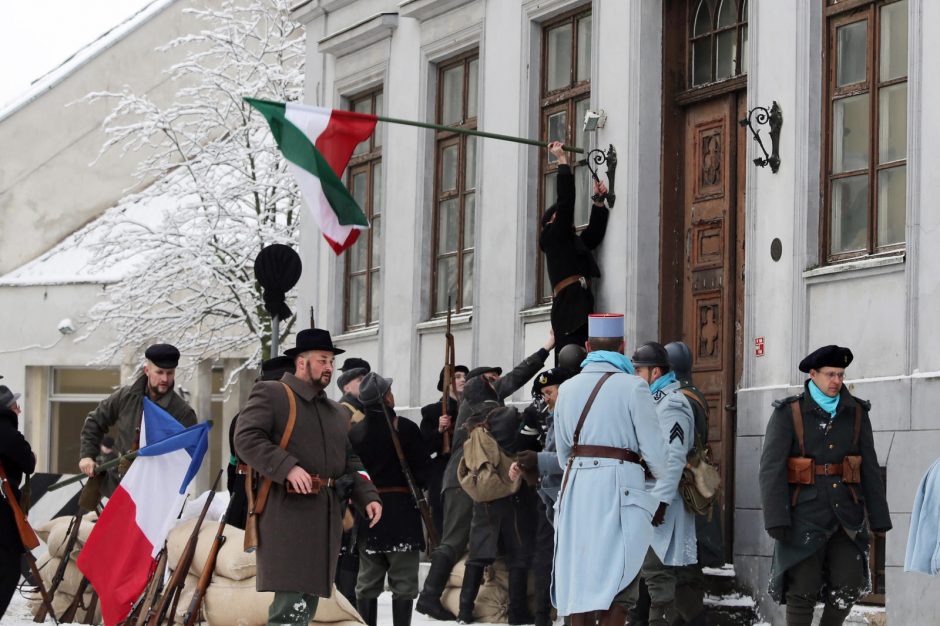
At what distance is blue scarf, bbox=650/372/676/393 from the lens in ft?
40.5

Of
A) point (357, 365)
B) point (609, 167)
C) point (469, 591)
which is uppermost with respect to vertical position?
point (609, 167)

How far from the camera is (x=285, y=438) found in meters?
10.5

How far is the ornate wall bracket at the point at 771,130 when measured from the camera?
13.5 metres

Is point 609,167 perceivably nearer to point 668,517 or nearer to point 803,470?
point 668,517

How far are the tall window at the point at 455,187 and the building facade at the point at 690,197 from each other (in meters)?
0.03

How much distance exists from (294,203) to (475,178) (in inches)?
472

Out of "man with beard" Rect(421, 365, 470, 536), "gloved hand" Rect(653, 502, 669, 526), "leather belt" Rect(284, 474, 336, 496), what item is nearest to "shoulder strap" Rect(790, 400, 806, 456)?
"gloved hand" Rect(653, 502, 669, 526)

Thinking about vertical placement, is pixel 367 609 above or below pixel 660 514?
below

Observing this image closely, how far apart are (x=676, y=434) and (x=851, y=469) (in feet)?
4.49

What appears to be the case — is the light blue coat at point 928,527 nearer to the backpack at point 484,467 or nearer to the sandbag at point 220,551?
the backpack at point 484,467

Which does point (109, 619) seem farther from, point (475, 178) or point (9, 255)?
point (9, 255)

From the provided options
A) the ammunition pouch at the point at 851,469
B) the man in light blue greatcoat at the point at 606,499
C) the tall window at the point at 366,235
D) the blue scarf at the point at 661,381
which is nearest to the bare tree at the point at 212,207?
the tall window at the point at 366,235

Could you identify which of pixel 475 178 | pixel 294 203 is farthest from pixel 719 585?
pixel 294 203

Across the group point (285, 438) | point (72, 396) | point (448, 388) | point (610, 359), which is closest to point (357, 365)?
point (448, 388)
